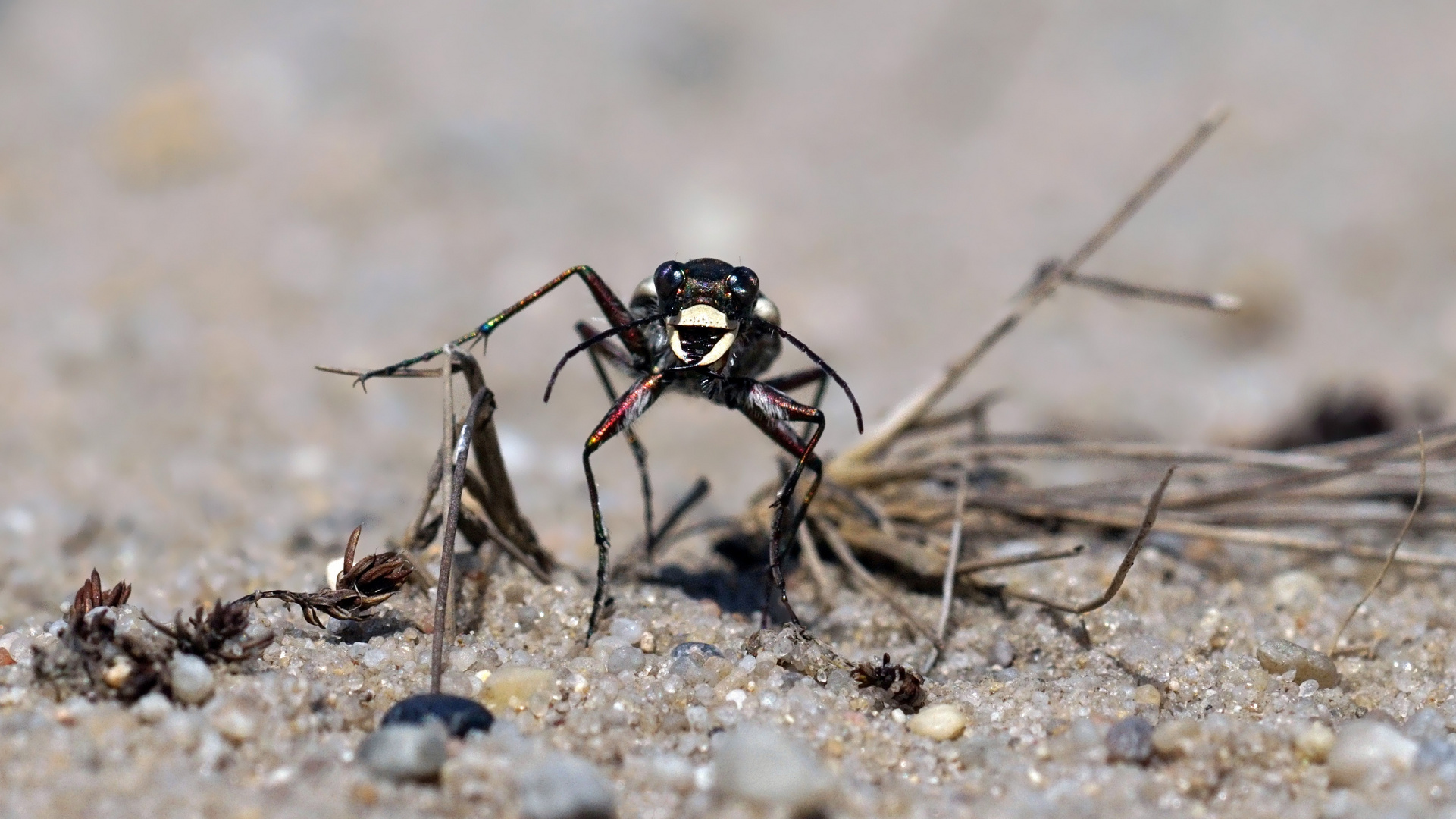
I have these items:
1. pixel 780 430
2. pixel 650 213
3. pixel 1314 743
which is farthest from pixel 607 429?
pixel 650 213

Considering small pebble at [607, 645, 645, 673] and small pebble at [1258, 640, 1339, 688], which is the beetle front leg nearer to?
small pebble at [607, 645, 645, 673]

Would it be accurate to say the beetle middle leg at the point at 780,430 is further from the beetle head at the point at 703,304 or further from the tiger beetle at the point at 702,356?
the beetle head at the point at 703,304

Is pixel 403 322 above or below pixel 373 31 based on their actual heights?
below

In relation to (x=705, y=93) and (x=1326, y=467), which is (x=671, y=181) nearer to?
(x=705, y=93)

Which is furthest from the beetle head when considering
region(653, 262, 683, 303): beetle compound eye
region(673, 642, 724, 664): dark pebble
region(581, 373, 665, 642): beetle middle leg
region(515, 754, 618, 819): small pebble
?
region(515, 754, 618, 819): small pebble

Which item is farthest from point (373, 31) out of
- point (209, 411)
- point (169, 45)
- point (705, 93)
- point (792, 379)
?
point (792, 379)

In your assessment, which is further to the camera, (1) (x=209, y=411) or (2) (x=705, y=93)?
(2) (x=705, y=93)
